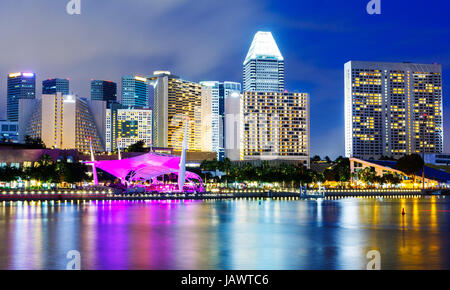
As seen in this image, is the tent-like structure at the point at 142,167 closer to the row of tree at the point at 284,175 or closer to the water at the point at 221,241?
the row of tree at the point at 284,175

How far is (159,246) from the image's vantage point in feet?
111

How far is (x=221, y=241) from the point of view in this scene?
36.4 metres

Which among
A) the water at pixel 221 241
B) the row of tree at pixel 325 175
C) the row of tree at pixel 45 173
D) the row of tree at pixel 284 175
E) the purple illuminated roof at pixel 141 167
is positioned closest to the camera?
the water at pixel 221 241

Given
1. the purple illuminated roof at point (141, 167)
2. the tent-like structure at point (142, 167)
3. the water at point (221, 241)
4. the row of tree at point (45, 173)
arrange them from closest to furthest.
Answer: the water at point (221, 241), the tent-like structure at point (142, 167), the purple illuminated roof at point (141, 167), the row of tree at point (45, 173)

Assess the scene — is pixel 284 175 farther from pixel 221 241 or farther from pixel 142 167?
pixel 221 241

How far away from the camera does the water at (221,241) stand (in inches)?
1089

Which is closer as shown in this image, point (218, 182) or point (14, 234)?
point (14, 234)

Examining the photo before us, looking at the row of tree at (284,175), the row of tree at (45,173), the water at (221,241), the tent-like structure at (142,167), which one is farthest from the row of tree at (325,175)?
the water at (221,241)

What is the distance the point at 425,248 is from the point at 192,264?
48.3 feet

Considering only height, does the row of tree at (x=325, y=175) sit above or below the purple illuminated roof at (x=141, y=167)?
below

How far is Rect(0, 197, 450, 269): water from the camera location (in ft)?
90.8

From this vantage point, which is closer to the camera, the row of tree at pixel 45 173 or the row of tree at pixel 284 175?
the row of tree at pixel 45 173
